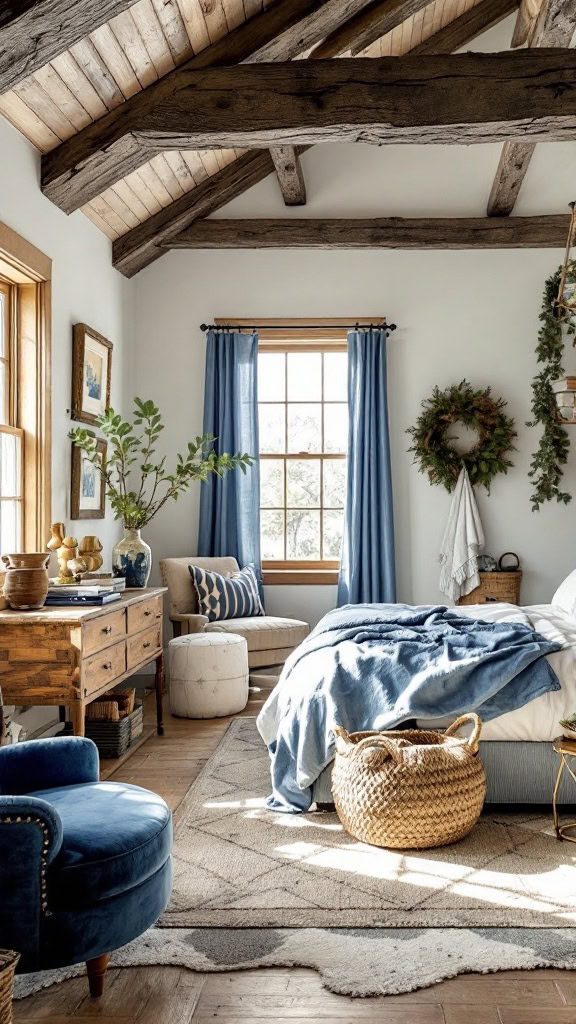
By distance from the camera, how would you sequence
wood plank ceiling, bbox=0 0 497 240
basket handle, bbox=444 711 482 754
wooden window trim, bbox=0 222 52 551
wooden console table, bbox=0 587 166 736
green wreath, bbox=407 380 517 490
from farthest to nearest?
green wreath, bbox=407 380 517 490, wooden window trim, bbox=0 222 52 551, wood plank ceiling, bbox=0 0 497 240, wooden console table, bbox=0 587 166 736, basket handle, bbox=444 711 482 754

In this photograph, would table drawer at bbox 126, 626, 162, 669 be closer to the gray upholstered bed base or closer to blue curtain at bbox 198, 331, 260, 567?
blue curtain at bbox 198, 331, 260, 567

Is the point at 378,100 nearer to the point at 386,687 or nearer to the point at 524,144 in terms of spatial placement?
the point at 524,144

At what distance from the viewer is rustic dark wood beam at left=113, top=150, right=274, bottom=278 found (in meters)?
5.88

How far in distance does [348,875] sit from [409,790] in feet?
1.10

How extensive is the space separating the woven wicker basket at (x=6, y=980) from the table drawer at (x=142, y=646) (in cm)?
250

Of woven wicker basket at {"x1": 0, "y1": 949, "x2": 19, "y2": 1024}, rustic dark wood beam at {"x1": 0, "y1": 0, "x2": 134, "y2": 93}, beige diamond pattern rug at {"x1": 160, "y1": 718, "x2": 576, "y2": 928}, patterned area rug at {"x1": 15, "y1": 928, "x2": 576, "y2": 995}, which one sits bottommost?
patterned area rug at {"x1": 15, "y1": 928, "x2": 576, "y2": 995}

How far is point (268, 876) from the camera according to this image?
2939mm

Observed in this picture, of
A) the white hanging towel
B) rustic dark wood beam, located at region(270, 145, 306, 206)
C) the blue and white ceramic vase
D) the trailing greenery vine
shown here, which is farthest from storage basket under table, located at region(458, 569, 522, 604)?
rustic dark wood beam, located at region(270, 145, 306, 206)

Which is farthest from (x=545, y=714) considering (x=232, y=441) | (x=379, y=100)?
(x=232, y=441)

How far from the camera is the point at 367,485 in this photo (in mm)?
6312

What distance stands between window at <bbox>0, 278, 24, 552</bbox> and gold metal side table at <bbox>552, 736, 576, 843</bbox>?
2591 millimetres

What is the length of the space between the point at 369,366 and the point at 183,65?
252 cm

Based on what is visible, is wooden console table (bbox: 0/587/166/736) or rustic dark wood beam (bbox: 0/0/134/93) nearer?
rustic dark wood beam (bbox: 0/0/134/93)

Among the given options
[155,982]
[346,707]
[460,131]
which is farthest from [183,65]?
[155,982]
